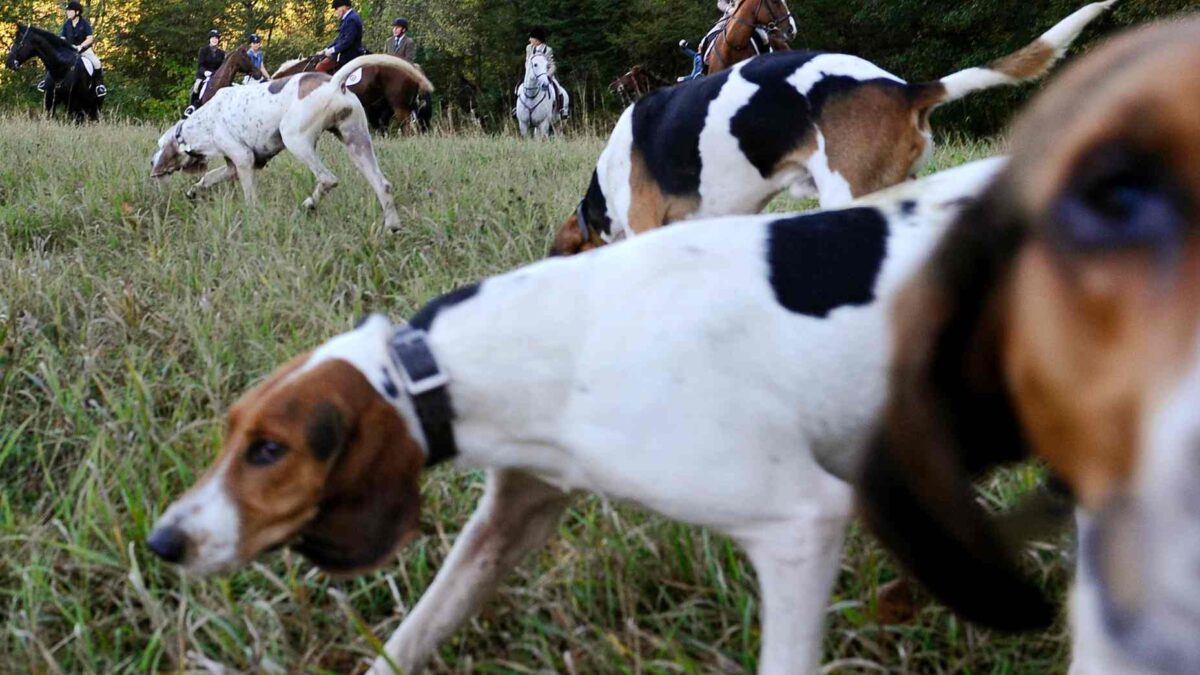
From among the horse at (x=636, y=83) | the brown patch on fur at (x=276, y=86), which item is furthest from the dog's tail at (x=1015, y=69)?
the horse at (x=636, y=83)

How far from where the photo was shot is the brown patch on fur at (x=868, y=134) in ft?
14.7

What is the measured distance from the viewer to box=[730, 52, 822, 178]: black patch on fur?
4.64m

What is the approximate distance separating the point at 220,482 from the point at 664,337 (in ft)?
2.71

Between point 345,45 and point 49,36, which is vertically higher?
point 49,36

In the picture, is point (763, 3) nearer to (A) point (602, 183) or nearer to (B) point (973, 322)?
(A) point (602, 183)

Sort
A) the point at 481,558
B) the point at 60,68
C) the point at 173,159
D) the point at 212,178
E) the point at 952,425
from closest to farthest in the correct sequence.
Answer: the point at 952,425 → the point at 481,558 → the point at 212,178 → the point at 173,159 → the point at 60,68

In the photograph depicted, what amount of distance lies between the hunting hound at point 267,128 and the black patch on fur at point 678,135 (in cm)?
301

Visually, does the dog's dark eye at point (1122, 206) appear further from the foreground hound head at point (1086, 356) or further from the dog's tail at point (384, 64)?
the dog's tail at point (384, 64)

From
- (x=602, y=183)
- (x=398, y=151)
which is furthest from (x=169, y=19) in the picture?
(x=602, y=183)

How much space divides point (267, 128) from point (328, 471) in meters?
6.69

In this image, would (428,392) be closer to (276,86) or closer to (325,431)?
(325,431)

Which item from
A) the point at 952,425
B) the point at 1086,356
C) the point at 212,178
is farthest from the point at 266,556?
the point at 212,178

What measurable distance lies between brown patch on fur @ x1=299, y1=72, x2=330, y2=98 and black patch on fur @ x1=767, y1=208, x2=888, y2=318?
640cm

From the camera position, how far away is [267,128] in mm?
8383
